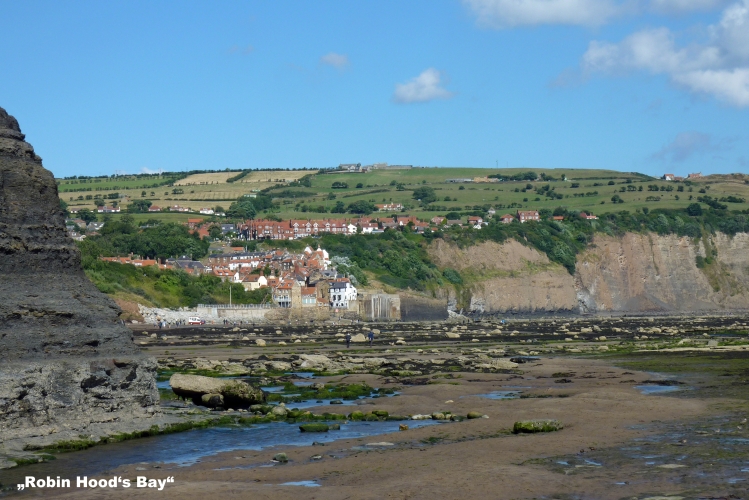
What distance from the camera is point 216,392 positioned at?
107ft

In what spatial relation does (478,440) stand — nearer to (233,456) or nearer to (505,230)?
(233,456)

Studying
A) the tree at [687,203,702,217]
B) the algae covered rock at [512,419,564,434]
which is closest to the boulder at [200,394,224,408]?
the algae covered rock at [512,419,564,434]

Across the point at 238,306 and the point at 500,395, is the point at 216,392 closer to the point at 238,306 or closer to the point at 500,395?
the point at 500,395

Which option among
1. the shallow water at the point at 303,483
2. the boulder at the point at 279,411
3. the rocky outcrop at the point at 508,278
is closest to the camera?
the shallow water at the point at 303,483

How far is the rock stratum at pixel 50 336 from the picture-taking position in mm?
24375

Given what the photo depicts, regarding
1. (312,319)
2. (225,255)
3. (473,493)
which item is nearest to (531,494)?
(473,493)

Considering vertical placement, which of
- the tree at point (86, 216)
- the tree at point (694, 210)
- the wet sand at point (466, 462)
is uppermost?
the tree at point (86, 216)

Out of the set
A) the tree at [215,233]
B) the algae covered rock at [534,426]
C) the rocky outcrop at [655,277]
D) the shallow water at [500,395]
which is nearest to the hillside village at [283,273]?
the tree at [215,233]

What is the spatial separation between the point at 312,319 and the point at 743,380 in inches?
3515

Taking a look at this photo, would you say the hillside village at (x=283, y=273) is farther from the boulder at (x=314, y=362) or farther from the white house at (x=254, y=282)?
the boulder at (x=314, y=362)

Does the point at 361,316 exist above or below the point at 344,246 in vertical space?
below

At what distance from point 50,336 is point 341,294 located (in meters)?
106

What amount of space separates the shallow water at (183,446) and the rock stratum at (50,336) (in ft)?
4.19

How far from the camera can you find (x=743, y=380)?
3706 cm
